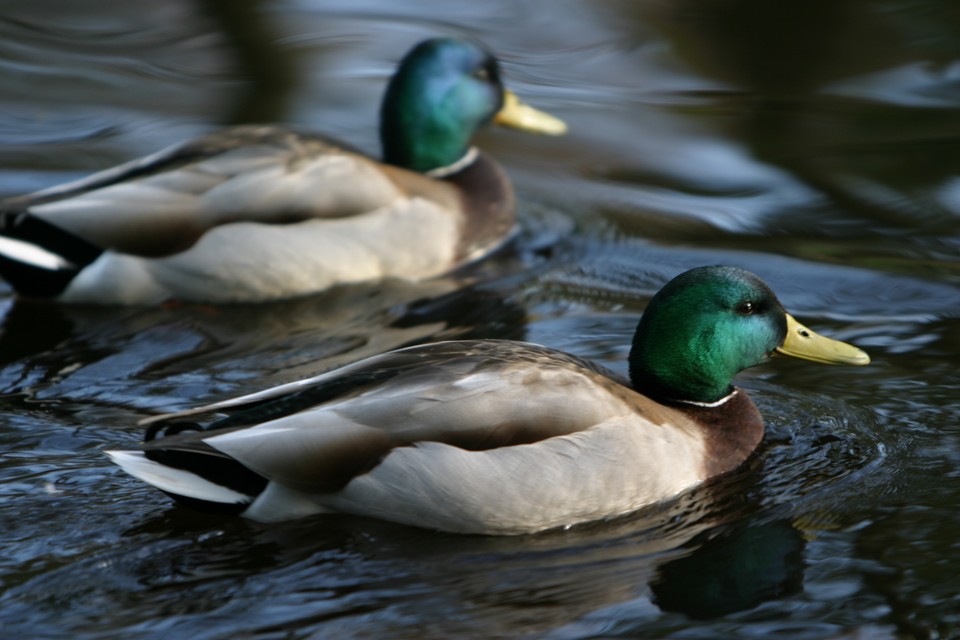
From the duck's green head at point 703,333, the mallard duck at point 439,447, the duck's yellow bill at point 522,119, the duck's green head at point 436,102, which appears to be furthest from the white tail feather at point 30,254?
the duck's green head at point 703,333

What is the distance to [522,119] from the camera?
31.0 ft

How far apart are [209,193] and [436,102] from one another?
61.1 inches

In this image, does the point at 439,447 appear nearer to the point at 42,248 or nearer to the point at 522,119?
the point at 42,248

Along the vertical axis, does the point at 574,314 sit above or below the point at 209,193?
below

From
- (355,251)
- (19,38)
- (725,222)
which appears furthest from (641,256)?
(19,38)

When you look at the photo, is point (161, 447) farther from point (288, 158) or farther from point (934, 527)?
point (288, 158)

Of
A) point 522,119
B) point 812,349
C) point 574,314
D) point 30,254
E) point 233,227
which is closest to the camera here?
point 812,349

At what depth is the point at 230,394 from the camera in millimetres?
6641

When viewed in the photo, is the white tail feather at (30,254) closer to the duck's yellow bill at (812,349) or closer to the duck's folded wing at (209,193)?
the duck's folded wing at (209,193)

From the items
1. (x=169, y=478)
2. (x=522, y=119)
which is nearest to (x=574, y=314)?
(x=522, y=119)

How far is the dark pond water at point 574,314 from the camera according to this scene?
5.00 m

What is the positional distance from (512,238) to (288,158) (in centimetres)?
141

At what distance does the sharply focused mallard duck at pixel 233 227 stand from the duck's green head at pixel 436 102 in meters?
0.36

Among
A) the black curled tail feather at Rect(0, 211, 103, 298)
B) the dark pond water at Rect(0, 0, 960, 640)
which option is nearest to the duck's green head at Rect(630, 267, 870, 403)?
the dark pond water at Rect(0, 0, 960, 640)
